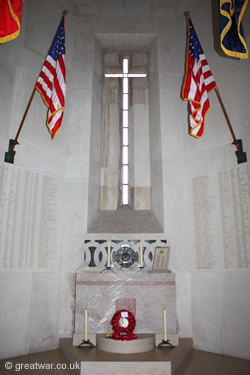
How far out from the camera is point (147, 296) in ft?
16.1

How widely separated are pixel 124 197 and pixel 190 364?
3.30 m

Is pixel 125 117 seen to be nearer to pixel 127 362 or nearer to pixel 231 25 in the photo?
pixel 231 25

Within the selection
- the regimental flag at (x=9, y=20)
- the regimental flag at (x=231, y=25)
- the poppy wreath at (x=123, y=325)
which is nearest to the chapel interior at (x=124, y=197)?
the poppy wreath at (x=123, y=325)

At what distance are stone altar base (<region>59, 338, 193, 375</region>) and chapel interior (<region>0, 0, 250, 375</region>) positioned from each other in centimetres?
2

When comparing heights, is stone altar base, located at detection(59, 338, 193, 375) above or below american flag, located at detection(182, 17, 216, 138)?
below

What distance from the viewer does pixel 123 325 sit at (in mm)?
4539

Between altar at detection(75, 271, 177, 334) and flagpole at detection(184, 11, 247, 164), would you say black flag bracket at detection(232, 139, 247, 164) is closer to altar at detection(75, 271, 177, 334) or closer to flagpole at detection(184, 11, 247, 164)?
flagpole at detection(184, 11, 247, 164)

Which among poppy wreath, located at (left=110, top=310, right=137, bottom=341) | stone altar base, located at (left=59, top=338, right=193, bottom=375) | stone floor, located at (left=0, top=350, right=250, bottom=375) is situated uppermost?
poppy wreath, located at (left=110, top=310, right=137, bottom=341)

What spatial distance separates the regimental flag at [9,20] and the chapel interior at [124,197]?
126 cm

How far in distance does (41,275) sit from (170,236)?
2396 millimetres

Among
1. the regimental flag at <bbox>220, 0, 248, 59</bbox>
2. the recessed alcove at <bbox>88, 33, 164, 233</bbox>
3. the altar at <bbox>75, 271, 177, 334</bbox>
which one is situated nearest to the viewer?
the regimental flag at <bbox>220, 0, 248, 59</bbox>

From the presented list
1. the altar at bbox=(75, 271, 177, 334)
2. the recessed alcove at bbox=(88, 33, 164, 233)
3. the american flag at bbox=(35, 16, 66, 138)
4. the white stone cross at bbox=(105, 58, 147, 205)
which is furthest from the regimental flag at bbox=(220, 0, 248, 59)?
the altar at bbox=(75, 271, 177, 334)

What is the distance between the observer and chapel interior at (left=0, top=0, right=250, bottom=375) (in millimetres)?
4859

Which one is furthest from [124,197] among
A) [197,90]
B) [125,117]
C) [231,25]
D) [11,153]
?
[231,25]
